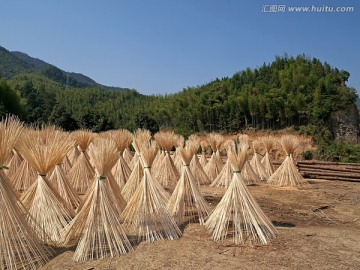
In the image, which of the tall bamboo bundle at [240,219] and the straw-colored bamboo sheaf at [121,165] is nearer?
the tall bamboo bundle at [240,219]

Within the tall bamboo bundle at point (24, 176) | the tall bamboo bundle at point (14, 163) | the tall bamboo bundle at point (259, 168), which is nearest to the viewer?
the tall bamboo bundle at point (24, 176)

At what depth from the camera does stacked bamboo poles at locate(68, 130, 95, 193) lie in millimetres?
7855

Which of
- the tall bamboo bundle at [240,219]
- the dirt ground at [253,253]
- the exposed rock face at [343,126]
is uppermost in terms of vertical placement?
the exposed rock face at [343,126]

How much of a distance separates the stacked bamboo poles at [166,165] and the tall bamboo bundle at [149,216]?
2617mm

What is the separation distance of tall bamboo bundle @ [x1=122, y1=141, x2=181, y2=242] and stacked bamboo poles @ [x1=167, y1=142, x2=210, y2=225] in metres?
0.54

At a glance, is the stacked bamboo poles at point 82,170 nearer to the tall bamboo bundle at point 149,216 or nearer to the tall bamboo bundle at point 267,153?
the tall bamboo bundle at point 149,216

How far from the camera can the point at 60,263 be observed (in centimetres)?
379

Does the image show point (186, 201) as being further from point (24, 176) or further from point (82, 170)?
point (24, 176)

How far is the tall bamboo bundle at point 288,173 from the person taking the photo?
33.6 feet

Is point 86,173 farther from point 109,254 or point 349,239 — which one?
Result: point 349,239

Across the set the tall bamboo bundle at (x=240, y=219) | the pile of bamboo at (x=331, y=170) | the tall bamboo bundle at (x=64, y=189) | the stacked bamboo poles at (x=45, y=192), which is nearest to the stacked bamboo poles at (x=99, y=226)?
the stacked bamboo poles at (x=45, y=192)

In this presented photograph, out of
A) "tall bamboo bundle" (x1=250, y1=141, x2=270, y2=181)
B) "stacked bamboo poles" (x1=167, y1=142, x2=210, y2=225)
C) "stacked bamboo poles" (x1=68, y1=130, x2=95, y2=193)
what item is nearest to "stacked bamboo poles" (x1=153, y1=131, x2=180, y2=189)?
"stacked bamboo poles" (x1=68, y1=130, x2=95, y2=193)

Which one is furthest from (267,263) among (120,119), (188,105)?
(120,119)

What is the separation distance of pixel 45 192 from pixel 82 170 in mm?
3357
